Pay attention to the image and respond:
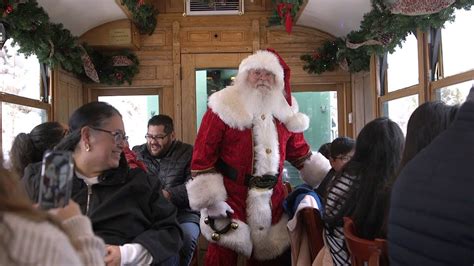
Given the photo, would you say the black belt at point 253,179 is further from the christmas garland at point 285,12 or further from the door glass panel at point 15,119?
the christmas garland at point 285,12

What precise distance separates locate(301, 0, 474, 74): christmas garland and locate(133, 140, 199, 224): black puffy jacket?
64.3 inches

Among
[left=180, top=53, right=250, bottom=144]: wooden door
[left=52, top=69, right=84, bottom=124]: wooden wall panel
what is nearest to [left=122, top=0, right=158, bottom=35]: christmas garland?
[left=180, top=53, right=250, bottom=144]: wooden door

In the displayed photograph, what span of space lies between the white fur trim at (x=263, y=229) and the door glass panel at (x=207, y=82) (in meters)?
2.13

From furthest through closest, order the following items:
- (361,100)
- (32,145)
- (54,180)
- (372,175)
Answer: (361,100) → (32,145) → (372,175) → (54,180)

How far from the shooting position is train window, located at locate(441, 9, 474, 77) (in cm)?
251

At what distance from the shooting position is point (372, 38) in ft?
11.0

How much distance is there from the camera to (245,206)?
92.7 inches

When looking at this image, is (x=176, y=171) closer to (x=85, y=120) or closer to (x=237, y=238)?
(x=237, y=238)

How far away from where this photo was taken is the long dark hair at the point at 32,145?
1.97 metres

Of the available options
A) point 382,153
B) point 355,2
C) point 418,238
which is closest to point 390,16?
point 355,2

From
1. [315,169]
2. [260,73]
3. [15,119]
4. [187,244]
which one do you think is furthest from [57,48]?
[315,169]

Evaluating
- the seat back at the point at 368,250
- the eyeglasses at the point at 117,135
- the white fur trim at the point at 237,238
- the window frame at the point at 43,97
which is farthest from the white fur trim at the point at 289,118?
the window frame at the point at 43,97

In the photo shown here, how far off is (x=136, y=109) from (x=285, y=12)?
5.90 feet

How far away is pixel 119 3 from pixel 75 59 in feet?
1.96
